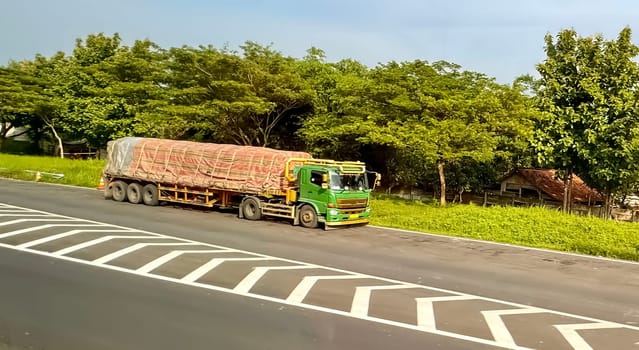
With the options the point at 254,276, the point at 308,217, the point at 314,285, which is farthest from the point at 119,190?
the point at 314,285

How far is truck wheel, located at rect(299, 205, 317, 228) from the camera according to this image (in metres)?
20.7

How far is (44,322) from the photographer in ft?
27.3

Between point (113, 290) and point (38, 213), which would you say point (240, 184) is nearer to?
point (38, 213)

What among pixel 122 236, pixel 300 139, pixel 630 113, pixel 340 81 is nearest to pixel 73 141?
pixel 300 139

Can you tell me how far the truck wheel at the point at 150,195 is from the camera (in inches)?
970

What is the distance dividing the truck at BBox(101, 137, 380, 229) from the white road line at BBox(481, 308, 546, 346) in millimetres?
10526

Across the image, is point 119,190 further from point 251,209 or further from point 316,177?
point 316,177

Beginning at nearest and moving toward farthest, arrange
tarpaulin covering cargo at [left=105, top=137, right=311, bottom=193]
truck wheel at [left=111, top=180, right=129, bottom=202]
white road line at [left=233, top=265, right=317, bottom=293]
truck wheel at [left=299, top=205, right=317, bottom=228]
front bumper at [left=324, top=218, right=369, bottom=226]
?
1. white road line at [left=233, top=265, right=317, bottom=293]
2. front bumper at [left=324, top=218, right=369, bottom=226]
3. truck wheel at [left=299, top=205, right=317, bottom=228]
4. tarpaulin covering cargo at [left=105, top=137, right=311, bottom=193]
5. truck wheel at [left=111, top=180, right=129, bottom=202]

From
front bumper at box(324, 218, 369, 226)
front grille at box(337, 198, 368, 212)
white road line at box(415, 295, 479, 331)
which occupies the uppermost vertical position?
front grille at box(337, 198, 368, 212)

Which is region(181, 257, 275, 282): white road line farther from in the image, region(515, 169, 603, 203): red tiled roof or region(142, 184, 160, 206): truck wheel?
region(515, 169, 603, 203): red tiled roof

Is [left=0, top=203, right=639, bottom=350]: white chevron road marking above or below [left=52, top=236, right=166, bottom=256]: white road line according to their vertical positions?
below

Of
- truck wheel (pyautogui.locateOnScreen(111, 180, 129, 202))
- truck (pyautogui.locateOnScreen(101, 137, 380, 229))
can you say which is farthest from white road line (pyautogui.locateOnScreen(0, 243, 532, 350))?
truck wheel (pyautogui.locateOnScreen(111, 180, 129, 202))

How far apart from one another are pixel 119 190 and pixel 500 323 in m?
20.4

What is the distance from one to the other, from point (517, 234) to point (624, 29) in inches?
474
